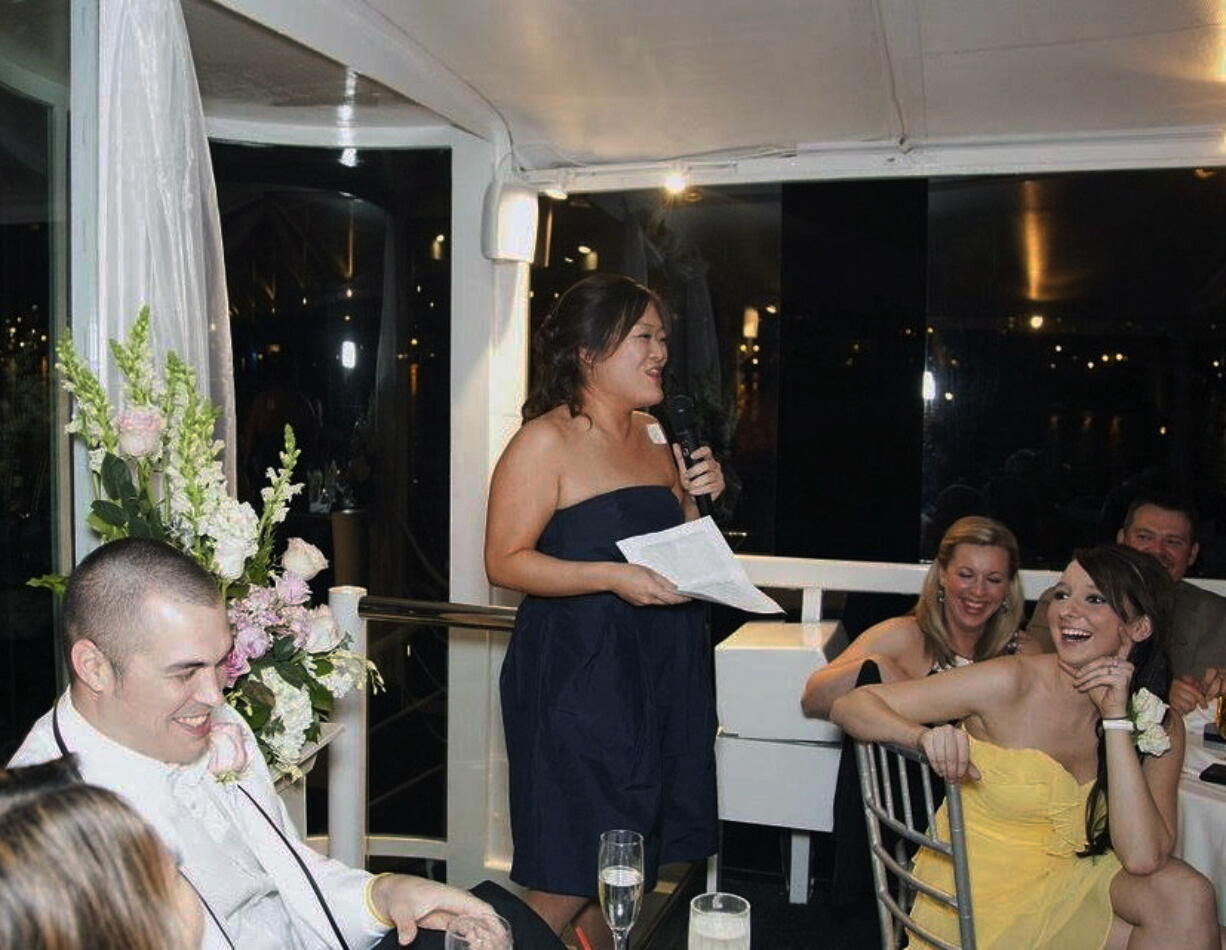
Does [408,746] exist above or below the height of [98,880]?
below

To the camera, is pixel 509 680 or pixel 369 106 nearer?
pixel 509 680

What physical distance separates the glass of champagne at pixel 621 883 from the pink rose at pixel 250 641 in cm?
77

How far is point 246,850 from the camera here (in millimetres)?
1886

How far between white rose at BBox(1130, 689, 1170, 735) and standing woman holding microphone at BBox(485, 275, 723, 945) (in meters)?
0.92

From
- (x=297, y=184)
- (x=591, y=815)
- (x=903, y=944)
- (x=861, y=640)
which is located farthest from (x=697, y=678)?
(x=297, y=184)

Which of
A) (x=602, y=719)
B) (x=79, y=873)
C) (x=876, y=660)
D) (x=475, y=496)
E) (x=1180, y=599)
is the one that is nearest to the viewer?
(x=79, y=873)

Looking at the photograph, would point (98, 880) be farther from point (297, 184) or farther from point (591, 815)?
point (297, 184)

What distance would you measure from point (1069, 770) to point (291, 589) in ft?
5.41

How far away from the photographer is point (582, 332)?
2863 millimetres

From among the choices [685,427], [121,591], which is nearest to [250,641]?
[121,591]

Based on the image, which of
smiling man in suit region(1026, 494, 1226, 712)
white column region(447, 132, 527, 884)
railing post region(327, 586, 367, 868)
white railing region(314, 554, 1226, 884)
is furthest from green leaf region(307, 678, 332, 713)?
smiling man in suit region(1026, 494, 1226, 712)

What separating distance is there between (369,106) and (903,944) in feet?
9.74

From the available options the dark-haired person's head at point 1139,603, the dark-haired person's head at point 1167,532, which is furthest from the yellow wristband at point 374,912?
the dark-haired person's head at point 1167,532

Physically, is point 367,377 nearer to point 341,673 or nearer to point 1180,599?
point 341,673
